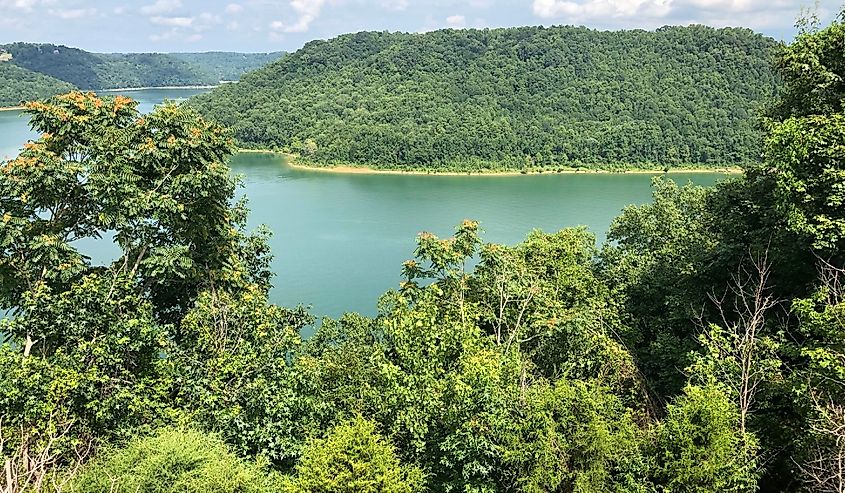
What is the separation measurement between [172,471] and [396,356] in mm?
2415

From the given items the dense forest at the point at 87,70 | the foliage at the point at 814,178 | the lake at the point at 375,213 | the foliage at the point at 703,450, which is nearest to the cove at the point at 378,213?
the lake at the point at 375,213

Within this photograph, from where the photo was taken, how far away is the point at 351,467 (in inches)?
177

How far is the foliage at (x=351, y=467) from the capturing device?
4410mm

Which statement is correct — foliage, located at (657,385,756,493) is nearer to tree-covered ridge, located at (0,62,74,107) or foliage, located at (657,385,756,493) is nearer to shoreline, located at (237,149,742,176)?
shoreline, located at (237,149,742,176)

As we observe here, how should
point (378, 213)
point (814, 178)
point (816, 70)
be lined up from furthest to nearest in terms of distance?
1. point (378, 213)
2. point (816, 70)
3. point (814, 178)

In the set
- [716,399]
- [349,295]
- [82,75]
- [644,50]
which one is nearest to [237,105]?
[644,50]

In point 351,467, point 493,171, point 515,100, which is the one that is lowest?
point 351,467

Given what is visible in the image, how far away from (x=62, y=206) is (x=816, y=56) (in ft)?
24.9

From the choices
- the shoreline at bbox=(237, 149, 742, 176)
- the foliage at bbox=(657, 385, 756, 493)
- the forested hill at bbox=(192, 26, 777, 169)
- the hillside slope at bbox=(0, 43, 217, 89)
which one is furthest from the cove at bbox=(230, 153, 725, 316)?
the hillside slope at bbox=(0, 43, 217, 89)

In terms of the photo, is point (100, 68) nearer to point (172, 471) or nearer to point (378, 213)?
point (378, 213)

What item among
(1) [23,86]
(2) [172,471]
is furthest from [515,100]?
(1) [23,86]

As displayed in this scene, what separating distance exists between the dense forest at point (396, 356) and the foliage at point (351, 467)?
19mm

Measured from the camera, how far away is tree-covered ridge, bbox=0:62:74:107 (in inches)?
2962

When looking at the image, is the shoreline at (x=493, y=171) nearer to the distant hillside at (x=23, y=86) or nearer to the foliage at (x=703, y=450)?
the foliage at (x=703, y=450)
